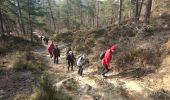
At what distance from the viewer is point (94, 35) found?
25.4 m

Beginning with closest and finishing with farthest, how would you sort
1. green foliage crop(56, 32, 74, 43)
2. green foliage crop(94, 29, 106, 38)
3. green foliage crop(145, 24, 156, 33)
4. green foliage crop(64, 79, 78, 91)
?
1. green foliage crop(64, 79, 78, 91)
2. green foliage crop(145, 24, 156, 33)
3. green foliage crop(94, 29, 106, 38)
4. green foliage crop(56, 32, 74, 43)

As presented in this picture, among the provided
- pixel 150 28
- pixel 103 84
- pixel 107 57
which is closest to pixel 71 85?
pixel 103 84

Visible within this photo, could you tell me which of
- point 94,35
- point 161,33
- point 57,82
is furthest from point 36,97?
point 94,35

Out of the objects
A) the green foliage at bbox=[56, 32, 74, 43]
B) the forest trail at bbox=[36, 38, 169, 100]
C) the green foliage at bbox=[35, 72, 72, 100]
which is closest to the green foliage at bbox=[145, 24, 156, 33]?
the forest trail at bbox=[36, 38, 169, 100]

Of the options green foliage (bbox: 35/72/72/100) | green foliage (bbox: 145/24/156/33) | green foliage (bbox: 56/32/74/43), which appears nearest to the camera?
green foliage (bbox: 35/72/72/100)

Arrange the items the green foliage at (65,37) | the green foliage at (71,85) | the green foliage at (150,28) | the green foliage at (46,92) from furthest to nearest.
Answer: the green foliage at (65,37) < the green foliage at (150,28) < the green foliage at (71,85) < the green foliage at (46,92)

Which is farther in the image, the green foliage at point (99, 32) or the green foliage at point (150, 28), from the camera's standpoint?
the green foliage at point (99, 32)

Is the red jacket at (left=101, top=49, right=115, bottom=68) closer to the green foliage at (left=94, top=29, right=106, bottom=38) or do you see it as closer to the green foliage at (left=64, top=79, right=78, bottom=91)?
the green foliage at (left=64, top=79, right=78, bottom=91)

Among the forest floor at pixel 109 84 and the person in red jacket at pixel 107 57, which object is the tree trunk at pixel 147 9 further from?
the person in red jacket at pixel 107 57

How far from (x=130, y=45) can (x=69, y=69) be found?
14.3 feet

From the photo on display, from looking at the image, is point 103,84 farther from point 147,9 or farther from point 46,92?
point 147,9

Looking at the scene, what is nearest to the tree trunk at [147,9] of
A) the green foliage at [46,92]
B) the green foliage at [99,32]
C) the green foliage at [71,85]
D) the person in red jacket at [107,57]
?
the green foliage at [99,32]

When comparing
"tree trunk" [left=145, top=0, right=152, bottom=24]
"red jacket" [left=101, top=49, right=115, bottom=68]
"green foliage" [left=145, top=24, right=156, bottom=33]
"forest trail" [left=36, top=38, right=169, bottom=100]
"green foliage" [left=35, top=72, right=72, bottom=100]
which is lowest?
"forest trail" [left=36, top=38, right=169, bottom=100]

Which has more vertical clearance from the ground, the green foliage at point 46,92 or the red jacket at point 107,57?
the red jacket at point 107,57
